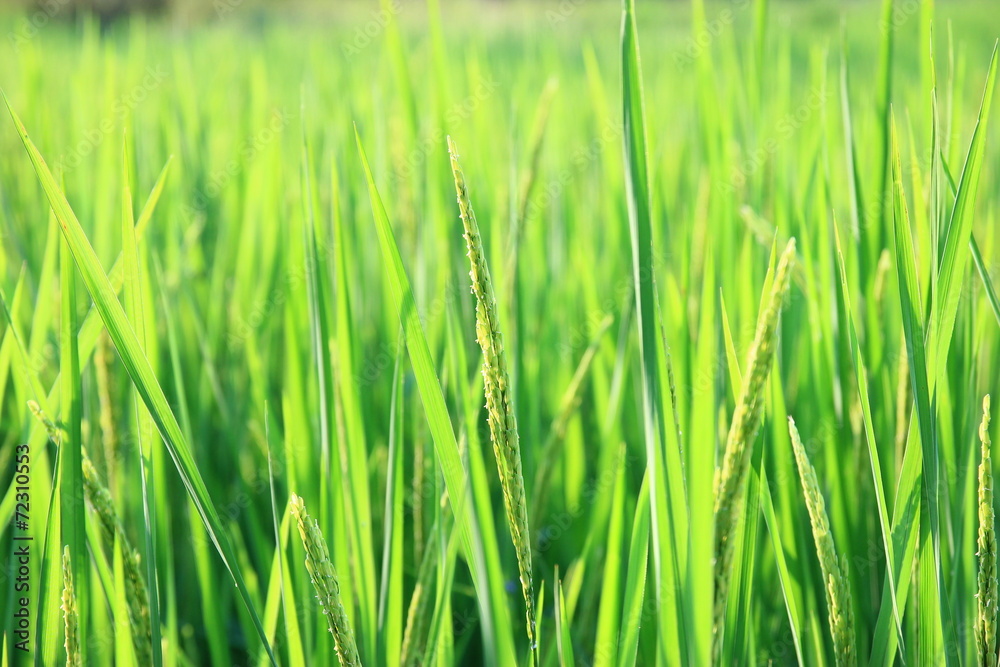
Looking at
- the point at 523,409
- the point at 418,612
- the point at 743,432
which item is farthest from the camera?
the point at 523,409

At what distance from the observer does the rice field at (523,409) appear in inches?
15.0

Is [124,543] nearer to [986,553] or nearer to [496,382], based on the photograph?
[496,382]

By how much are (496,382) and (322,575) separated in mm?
131

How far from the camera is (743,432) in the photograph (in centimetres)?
31

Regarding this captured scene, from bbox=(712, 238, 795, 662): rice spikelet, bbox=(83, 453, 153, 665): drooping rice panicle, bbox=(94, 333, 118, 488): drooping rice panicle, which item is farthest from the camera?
bbox=(94, 333, 118, 488): drooping rice panicle

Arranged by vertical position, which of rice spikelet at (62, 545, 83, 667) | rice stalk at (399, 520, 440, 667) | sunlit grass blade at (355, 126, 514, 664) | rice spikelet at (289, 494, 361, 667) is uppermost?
sunlit grass blade at (355, 126, 514, 664)

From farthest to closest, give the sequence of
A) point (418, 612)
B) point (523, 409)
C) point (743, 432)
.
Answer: point (523, 409), point (418, 612), point (743, 432)

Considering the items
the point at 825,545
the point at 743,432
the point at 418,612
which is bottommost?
the point at 418,612

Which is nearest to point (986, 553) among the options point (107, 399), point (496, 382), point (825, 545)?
point (825, 545)

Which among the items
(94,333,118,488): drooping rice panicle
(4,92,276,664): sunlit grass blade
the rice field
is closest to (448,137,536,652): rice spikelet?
the rice field

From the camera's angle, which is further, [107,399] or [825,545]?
[107,399]

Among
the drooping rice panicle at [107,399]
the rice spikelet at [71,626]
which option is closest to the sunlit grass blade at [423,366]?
the rice spikelet at [71,626]

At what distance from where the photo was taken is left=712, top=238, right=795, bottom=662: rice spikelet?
0.98ft

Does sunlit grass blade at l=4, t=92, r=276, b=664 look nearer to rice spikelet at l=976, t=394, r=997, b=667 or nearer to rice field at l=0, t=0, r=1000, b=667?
rice field at l=0, t=0, r=1000, b=667
